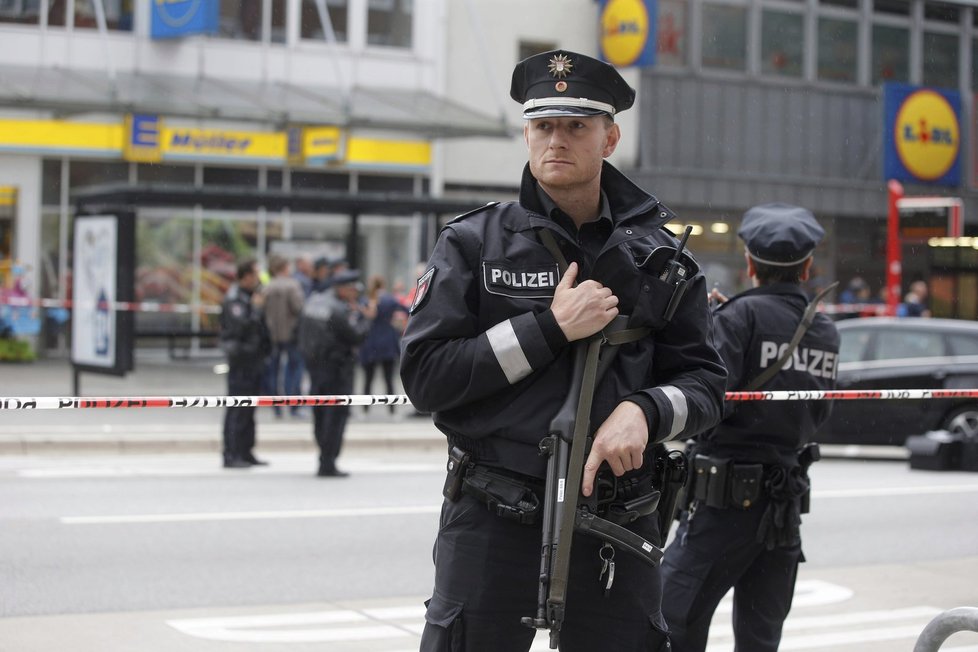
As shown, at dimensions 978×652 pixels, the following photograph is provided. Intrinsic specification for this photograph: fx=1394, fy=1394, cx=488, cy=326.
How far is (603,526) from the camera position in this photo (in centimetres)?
308

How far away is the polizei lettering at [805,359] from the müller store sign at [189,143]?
742 inches

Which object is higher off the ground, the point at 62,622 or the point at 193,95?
the point at 193,95

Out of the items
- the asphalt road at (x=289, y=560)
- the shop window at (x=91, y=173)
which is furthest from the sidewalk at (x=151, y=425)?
the shop window at (x=91, y=173)

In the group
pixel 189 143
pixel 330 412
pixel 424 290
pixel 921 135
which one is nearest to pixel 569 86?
pixel 424 290

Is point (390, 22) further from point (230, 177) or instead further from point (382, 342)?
point (382, 342)

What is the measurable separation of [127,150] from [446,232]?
69.2ft

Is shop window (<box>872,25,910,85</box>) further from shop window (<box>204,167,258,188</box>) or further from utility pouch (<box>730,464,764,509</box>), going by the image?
utility pouch (<box>730,464,764,509</box>)

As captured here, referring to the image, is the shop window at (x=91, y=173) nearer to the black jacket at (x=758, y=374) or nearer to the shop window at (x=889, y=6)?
the shop window at (x=889, y=6)

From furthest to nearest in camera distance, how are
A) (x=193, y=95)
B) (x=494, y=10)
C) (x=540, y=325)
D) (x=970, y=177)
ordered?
(x=970, y=177) → (x=494, y=10) → (x=193, y=95) → (x=540, y=325)

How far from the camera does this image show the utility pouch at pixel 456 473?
3170 mm

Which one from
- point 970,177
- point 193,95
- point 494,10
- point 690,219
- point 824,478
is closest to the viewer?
point 824,478

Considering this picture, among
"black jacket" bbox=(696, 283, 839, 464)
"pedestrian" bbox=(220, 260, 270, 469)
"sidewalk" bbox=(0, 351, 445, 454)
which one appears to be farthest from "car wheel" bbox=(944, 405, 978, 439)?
"black jacket" bbox=(696, 283, 839, 464)

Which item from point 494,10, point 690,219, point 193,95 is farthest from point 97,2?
point 690,219

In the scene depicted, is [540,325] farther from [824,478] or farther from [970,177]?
[970,177]
